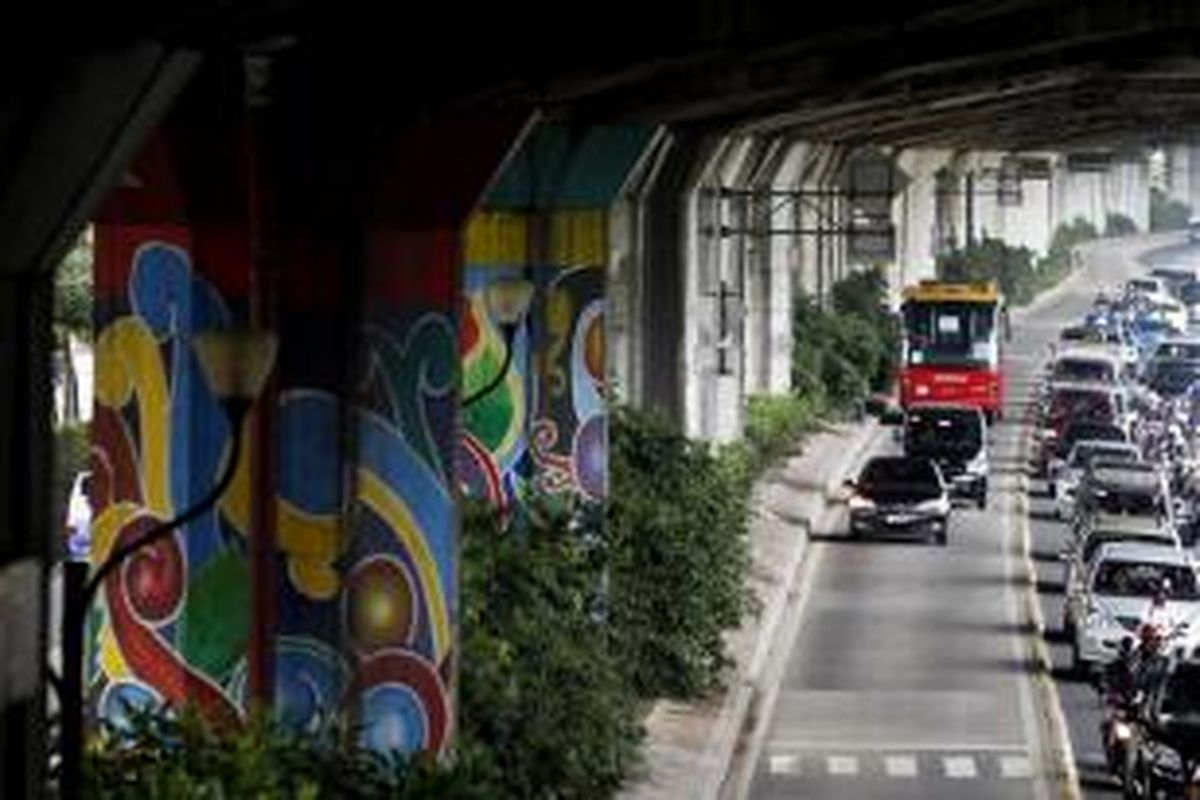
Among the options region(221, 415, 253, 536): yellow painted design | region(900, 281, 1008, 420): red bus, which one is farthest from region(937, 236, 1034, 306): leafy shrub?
region(221, 415, 253, 536): yellow painted design

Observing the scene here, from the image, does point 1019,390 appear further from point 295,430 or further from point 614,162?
point 295,430

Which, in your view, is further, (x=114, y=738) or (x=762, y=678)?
(x=762, y=678)

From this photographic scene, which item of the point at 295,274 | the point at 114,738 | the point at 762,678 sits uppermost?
the point at 295,274

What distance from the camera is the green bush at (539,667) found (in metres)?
23.6

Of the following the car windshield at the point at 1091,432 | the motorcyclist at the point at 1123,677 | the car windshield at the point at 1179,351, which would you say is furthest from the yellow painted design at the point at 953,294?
the motorcyclist at the point at 1123,677

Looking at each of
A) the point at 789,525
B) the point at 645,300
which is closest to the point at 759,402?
the point at 789,525

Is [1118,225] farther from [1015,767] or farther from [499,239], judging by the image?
[1015,767]

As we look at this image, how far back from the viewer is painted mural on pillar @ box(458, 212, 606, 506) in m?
30.5

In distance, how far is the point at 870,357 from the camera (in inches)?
2916

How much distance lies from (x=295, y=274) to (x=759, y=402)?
128 feet

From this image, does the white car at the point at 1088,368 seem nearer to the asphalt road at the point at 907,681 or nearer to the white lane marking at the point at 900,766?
the asphalt road at the point at 907,681

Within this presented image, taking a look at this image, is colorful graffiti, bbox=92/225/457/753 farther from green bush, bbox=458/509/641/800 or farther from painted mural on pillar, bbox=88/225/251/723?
green bush, bbox=458/509/641/800

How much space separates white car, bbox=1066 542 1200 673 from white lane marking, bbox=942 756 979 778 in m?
4.79

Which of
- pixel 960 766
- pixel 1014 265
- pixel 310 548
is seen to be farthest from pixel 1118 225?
pixel 310 548
